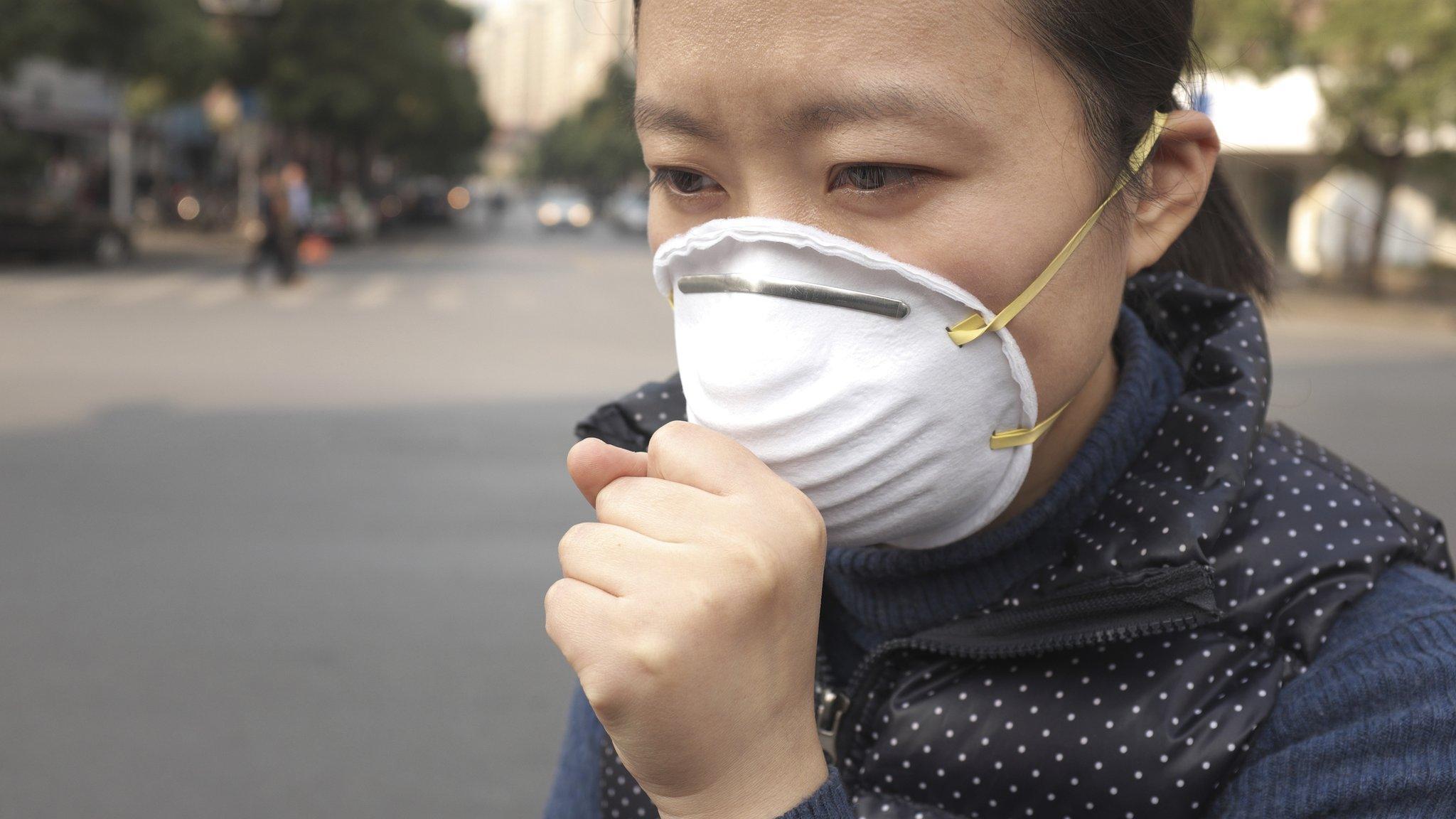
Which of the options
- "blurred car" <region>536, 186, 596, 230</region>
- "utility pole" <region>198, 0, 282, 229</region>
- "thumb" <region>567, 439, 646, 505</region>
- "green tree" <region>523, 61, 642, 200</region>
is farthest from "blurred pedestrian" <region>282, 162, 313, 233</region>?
"blurred car" <region>536, 186, 596, 230</region>

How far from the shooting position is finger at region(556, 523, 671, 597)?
0.94 metres

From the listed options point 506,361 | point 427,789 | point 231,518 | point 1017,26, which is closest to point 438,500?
point 231,518

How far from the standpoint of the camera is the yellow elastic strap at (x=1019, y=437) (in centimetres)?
125

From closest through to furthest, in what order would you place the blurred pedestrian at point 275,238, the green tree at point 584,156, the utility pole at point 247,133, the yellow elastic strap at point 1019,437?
the yellow elastic strap at point 1019,437, the blurred pedestrian at point 275,238, the utility pole at point 247,133, the green tree at point 584,156

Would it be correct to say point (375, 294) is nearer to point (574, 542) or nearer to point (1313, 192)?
point (1313, 192)

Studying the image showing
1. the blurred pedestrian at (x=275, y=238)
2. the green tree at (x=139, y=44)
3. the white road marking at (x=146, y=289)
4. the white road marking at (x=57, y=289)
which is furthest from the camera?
the green tree at (x=139, y=44)

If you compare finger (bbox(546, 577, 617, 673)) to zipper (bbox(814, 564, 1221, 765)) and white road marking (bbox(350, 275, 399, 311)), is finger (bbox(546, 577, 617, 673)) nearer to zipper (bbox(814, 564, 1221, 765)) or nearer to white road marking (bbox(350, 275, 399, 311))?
zipper (bbox(814, 564, 1221, 765))

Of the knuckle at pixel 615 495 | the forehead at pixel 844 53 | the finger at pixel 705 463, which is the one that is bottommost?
the knuckle at pixel 615 495

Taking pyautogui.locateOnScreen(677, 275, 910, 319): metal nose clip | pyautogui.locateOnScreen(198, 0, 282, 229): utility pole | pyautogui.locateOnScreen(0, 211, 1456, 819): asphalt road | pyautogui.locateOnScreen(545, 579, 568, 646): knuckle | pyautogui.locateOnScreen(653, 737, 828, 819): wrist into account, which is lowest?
pyautogui.locateOnScreen(198, 0, 282, 229): utility pole

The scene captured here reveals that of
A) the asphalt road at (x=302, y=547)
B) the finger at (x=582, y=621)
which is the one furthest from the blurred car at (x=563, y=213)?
the finger at (x=582, y=621)

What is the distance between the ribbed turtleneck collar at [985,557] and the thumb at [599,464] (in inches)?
13.3

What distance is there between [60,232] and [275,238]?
421 cm

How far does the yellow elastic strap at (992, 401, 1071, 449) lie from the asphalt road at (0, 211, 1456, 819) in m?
1.23

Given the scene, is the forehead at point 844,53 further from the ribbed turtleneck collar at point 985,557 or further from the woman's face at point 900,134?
the ribbed turtleneck collar at point 985,557
